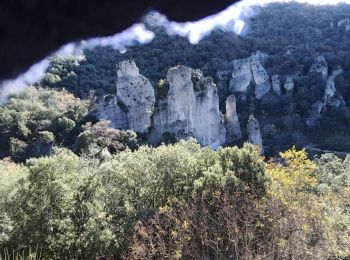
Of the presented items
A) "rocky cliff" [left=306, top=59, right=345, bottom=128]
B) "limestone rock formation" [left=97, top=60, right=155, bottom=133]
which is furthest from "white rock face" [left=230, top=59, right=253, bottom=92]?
"limestone rock formation" [left=97, top=60, right=155, bottom=133]

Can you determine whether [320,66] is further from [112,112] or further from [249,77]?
[112,112]

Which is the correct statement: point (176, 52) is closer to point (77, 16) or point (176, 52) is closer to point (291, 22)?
point (291, 22)

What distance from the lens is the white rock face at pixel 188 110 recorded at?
142ft

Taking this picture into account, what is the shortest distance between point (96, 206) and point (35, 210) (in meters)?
1.90

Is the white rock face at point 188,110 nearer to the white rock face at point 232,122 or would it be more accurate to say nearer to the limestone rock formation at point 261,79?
the white rock face at point 232,122

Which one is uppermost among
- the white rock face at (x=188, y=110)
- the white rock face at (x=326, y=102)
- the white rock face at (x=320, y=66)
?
the white rock face at (x=320, y=66)

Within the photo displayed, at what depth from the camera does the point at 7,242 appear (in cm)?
1530

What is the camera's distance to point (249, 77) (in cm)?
6638

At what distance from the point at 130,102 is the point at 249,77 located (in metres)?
24.5

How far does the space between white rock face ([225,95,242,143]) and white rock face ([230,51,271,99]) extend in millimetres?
13033

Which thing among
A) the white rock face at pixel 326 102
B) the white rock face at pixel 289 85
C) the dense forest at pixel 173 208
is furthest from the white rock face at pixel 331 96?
the dense forest at pixel 173 208

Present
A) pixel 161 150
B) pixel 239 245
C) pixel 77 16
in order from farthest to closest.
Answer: pixel 161 150, pixel 239 245, pixel 77 16

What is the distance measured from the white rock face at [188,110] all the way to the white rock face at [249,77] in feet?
61.8

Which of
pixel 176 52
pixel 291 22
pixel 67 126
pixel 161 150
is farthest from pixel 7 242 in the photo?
pixel 291 22
